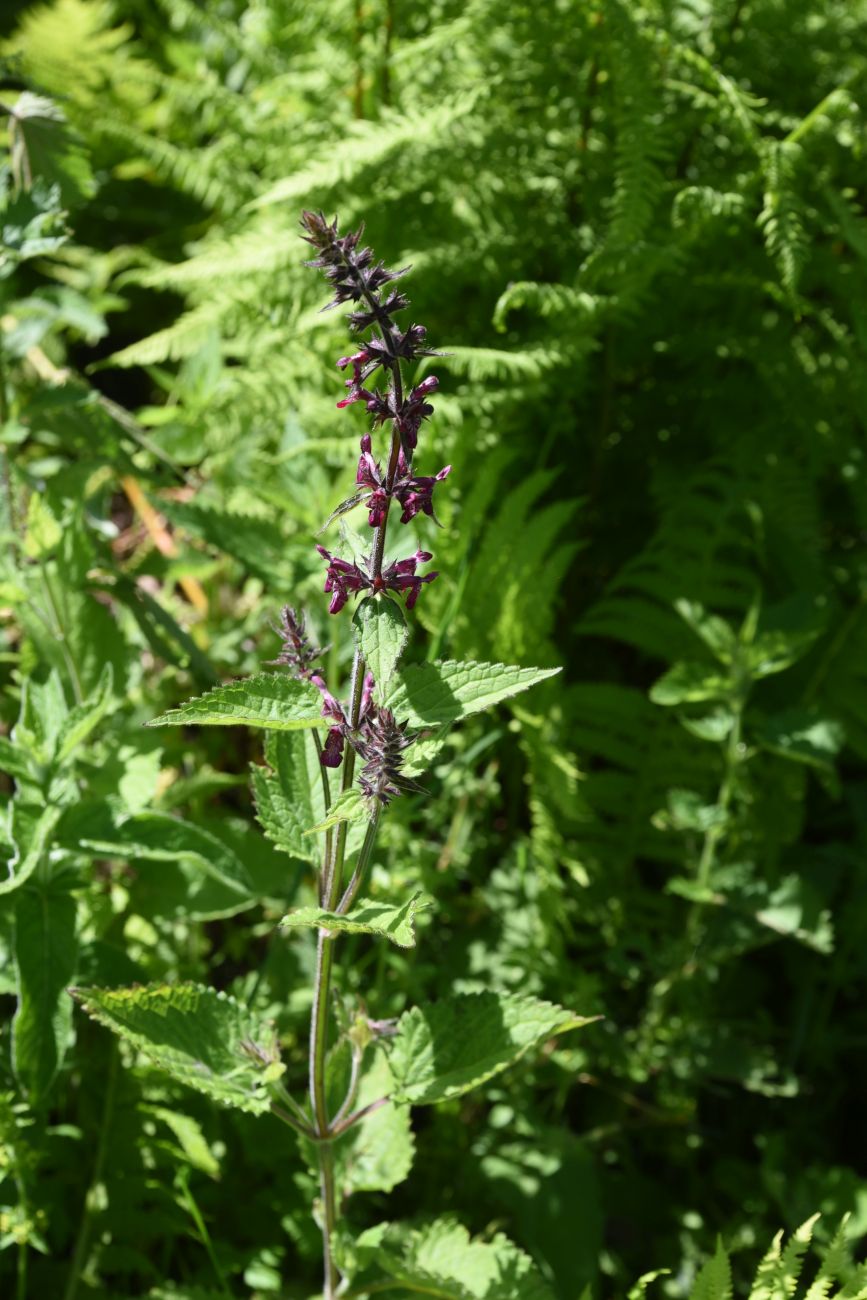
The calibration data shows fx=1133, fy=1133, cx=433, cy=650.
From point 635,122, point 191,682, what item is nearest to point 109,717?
point 191,682

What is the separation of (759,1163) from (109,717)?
62.0 inches

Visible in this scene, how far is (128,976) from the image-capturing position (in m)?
1.73

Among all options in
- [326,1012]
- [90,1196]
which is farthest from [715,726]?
[90,1196]

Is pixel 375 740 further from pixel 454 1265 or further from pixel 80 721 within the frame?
pixel 454 1265

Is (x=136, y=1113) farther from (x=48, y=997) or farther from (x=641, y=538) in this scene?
(x=641, y=538)

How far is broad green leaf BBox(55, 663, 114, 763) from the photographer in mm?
1610

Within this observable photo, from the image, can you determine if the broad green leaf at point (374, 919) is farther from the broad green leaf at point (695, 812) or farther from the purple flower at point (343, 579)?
the broad green leaf at point (695, 812)

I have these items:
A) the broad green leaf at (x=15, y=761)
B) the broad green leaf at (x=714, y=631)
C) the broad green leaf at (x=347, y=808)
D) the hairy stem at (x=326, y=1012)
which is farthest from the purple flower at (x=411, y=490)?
the broad green leaf at (x=714, y=631)

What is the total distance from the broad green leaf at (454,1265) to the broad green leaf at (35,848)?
66cm

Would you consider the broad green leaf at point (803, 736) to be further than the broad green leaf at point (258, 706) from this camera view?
Yes

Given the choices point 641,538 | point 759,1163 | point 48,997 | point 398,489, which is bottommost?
point 759,1163

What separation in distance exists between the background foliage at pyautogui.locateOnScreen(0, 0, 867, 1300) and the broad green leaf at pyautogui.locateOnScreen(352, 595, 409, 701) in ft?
2.12

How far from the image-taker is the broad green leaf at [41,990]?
59.5 inches

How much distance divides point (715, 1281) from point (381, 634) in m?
0.90
